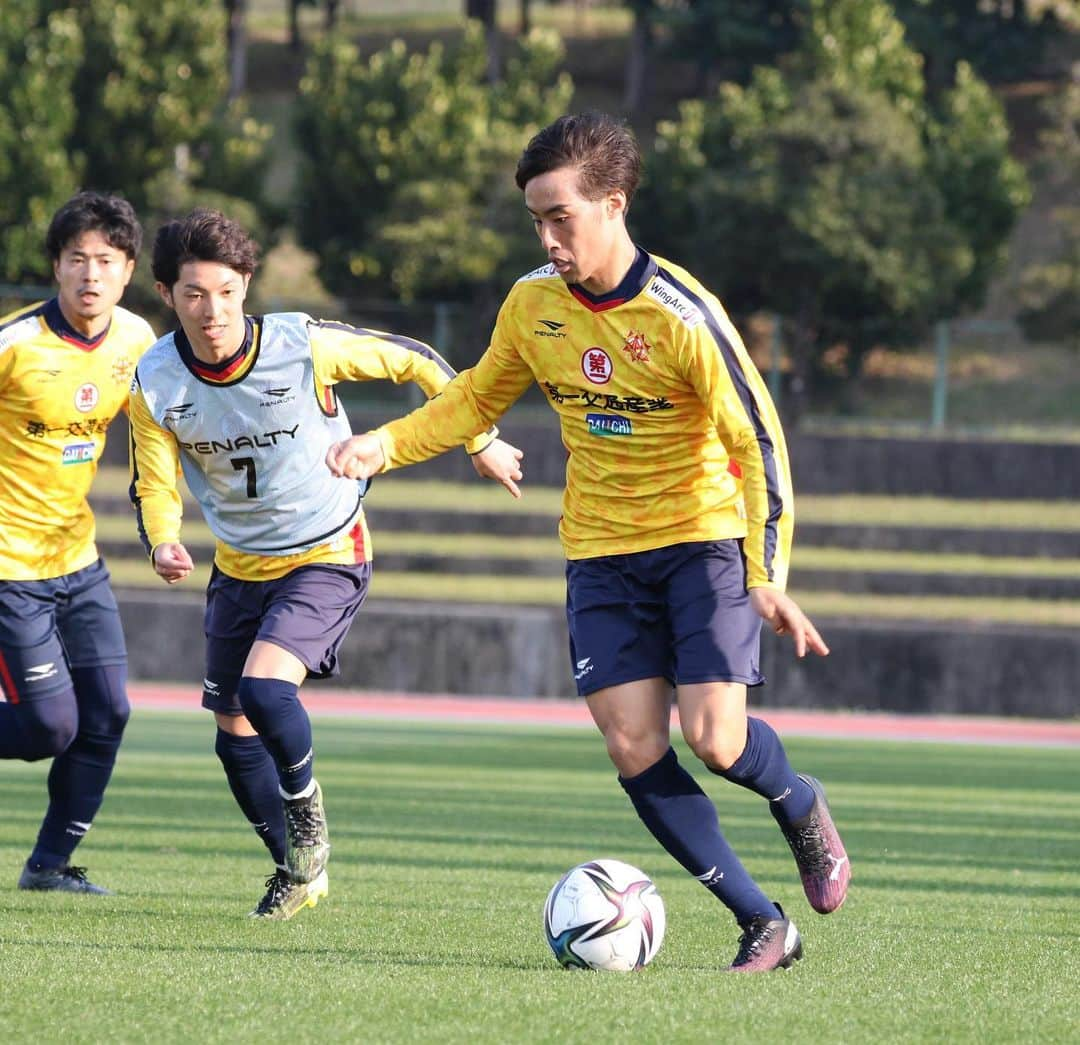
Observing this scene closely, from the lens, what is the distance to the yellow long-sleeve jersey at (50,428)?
6766mm

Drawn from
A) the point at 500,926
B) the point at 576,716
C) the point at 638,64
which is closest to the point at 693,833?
the point at 500,926

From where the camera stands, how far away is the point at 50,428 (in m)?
6.82

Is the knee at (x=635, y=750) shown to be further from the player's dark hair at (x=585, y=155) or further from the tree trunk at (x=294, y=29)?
the tree trunk at (x=294, y=29)

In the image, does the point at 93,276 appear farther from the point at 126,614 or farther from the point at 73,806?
the point at 126,614

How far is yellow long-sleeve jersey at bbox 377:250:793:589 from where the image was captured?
5137mm

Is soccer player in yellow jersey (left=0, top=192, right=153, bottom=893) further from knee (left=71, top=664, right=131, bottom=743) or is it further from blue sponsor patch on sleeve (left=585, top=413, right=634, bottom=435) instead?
blue sponsor patch on sleeve (left=585, top=413, right=634, bottom=435)

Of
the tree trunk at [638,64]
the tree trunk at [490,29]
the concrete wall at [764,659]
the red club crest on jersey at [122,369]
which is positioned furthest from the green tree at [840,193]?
the red club crest on jersey at [122,369]

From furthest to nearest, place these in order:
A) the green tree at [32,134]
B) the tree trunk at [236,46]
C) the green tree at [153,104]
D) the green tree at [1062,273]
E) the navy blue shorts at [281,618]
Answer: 1. the tree trunk at [236,46]
2. the green tree at [153,104]
3. the green tree at [32,134]
4. the green tree at [1062,273]
5. the navy blue shorts at [281,618]

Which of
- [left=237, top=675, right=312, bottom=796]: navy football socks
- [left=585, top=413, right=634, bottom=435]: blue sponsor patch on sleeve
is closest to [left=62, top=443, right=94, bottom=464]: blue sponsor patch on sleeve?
[left=237, top=675, right=312, bottom=796]: navy football socks

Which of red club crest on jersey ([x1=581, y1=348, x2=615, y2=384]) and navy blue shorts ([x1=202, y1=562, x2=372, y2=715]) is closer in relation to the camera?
red club crest on jersey ([x1=581, y1=348, x2=615, y2=384])

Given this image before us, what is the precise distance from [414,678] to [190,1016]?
14992mm

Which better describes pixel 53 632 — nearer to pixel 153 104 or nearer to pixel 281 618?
pixel 281 618

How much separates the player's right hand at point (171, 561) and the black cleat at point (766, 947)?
2.21m

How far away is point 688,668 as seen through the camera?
5.20m
